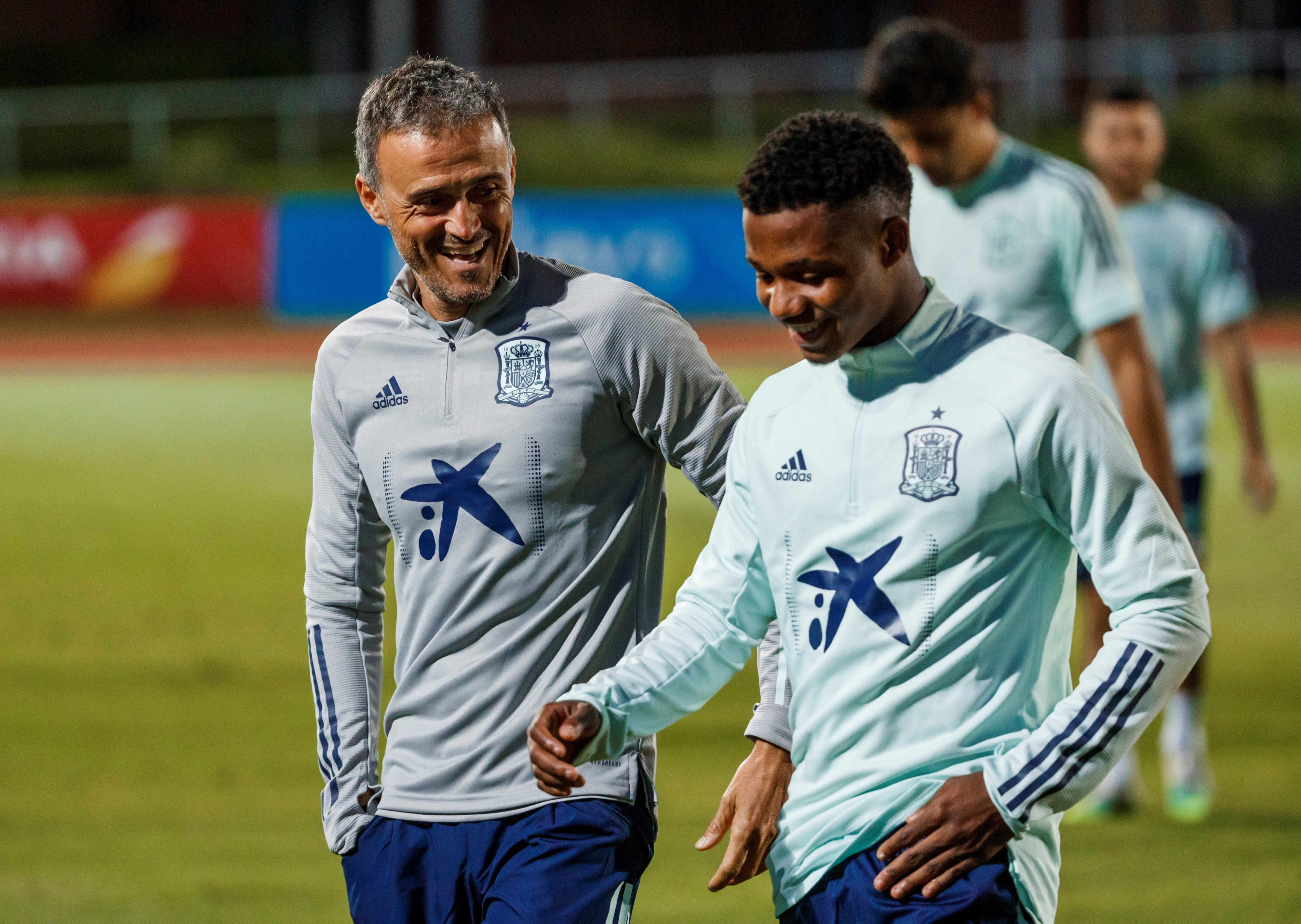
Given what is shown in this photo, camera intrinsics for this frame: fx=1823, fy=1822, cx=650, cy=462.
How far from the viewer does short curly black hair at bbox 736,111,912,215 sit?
245cm

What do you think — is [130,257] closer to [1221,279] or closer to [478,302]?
[1221,279]

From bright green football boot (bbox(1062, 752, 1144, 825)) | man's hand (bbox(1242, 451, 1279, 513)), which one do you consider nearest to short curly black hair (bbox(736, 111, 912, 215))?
bright green football boot (bbox(1062, 752, 1144, 825))

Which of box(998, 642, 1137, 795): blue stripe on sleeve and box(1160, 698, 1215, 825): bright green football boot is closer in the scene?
box(998, 642, 1137, 795): blue stripe on sleeve

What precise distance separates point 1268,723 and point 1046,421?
5.71 meters

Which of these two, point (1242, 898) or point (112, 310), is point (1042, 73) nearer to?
point (112, 310)

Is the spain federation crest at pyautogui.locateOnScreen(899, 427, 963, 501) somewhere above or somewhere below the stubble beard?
below

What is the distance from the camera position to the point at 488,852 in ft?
9.39

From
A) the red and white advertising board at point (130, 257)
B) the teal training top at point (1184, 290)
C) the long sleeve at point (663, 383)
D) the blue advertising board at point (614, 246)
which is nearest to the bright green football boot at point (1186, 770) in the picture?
the teal training top at point (1184, 290)

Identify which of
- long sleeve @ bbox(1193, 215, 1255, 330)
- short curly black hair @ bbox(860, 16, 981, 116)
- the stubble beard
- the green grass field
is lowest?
the green grass field

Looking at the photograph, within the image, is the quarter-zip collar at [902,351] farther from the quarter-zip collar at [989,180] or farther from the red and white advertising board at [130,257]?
the red and white advertising board at [130,257]

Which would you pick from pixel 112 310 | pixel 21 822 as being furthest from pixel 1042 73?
pixel 21 822

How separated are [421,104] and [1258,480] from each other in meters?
5.29

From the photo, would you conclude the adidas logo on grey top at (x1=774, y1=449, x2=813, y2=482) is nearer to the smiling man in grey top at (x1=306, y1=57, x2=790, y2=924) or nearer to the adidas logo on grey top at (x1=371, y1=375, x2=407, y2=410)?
the smiling man in grey top at (x1=306, y1=57, x2=790, y2=924)

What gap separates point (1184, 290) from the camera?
22.6 feet
